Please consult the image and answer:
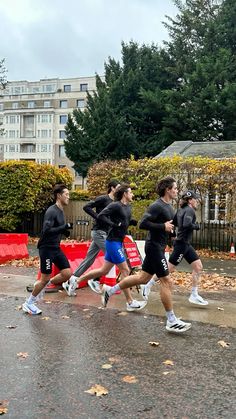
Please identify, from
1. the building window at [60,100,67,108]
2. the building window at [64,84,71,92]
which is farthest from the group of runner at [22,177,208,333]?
the building window at [64,84,71,92]

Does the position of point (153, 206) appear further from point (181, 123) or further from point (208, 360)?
point (181, 123)

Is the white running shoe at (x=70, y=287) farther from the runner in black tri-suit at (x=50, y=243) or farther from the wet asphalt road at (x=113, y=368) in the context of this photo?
the wet asphalt road at (x=113, y=368)

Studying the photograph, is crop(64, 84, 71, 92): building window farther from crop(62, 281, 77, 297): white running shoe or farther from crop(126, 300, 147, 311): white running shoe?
crop(126, 300, 147, 311): white running shoe

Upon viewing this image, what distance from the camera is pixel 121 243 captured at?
295 inches

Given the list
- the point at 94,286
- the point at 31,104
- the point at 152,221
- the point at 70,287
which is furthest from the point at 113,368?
the point at 31,104

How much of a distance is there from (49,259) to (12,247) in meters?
6.43

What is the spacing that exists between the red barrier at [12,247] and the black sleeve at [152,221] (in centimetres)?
723

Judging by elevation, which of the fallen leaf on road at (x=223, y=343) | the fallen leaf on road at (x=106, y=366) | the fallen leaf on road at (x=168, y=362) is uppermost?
the fallen leaf on road at (x=106, y=366)

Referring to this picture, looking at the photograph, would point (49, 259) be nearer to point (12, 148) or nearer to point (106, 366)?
point (106, 366)

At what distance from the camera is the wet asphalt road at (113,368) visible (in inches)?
158

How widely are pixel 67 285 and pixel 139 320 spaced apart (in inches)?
80.9

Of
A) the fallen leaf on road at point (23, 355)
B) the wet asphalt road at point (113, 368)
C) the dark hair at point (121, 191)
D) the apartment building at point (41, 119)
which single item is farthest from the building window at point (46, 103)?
the fallen leaf on road at point (23, 355)

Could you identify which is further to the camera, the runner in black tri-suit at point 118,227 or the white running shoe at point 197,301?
the white running shoe at point 197,301

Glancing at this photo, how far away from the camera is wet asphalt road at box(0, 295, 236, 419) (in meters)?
4.00
